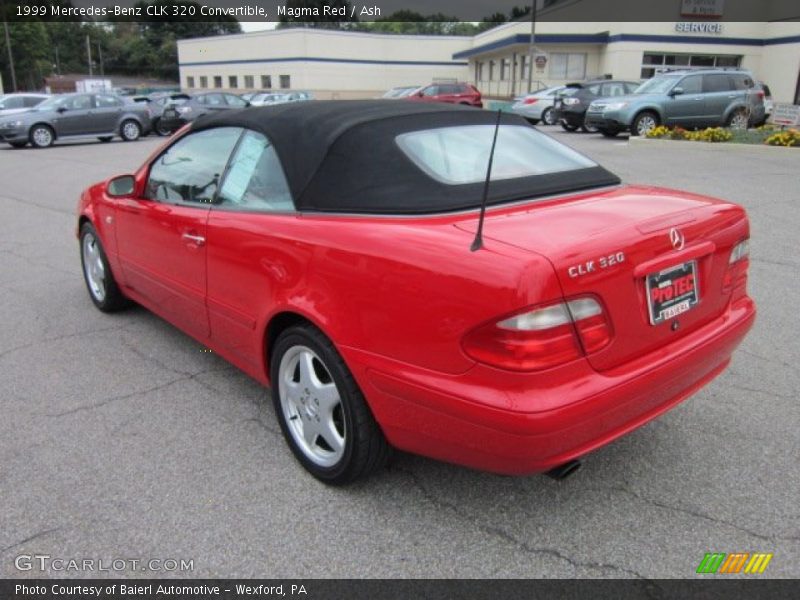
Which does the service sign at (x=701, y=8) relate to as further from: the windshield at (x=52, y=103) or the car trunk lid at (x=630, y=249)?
the car trunk lid at (x=630, y=249)

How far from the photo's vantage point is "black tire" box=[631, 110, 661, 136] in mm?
17375

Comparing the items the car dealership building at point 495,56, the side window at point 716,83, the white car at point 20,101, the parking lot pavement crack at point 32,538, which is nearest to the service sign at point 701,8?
the car dealership building at point 495,56

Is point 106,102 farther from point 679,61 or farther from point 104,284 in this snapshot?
point 679,61

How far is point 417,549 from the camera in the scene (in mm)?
2420

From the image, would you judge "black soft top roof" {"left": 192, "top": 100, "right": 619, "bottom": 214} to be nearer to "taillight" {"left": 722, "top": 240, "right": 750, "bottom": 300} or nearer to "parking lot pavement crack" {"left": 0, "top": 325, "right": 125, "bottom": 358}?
"taillight" {"left": 722, "top": 240, "right": 750, "bottom": 300}

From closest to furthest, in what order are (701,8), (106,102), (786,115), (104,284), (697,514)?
(697,514), (104,284), (786,115), (106,102), (701,8)

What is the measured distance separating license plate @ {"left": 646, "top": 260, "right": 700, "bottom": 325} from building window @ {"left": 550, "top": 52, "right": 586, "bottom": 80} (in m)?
41.8

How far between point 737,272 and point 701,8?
42987mm

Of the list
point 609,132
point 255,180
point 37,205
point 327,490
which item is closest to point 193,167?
point 255,180

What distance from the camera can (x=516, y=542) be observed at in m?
2.45

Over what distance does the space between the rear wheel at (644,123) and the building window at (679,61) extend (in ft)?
78.1

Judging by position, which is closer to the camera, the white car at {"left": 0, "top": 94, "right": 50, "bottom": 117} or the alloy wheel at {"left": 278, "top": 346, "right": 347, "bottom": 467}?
the alloy wheel at {"left": 278, "top": 346, "right": 347, "bottom": 467}
